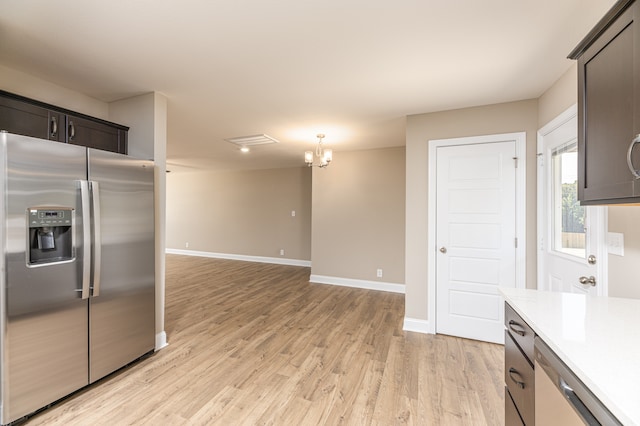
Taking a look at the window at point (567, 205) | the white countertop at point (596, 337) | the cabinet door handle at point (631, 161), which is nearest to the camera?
the white countertop at point (596, 337)

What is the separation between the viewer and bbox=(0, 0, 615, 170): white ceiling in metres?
1.56

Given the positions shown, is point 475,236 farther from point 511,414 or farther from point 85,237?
point 85,237

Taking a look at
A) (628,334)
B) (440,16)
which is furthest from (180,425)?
(440,16)

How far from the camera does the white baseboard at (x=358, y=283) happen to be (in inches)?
187

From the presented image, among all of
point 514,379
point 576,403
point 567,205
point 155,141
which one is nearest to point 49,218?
point 155,141

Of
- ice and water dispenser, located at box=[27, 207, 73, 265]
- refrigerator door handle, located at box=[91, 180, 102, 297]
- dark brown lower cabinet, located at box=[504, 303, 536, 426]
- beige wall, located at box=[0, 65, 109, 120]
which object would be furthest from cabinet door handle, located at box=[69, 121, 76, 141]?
dark brown lower cabinet, located at box=[504, 303, 536, 426]

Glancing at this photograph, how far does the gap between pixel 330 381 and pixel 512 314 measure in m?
1.51

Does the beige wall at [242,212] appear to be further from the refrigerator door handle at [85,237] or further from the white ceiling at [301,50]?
the refrigerator door handle at [85,237]

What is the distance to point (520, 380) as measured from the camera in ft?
4.04

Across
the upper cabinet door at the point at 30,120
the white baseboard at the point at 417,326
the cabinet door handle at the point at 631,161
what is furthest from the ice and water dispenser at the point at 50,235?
the white baseboard at the point at 417,326

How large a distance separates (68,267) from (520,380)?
280 cm

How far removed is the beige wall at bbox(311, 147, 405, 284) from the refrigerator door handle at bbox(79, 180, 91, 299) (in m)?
3.76

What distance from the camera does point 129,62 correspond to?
210 centimetres

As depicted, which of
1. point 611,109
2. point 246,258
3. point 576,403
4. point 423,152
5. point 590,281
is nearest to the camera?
point 576,403
